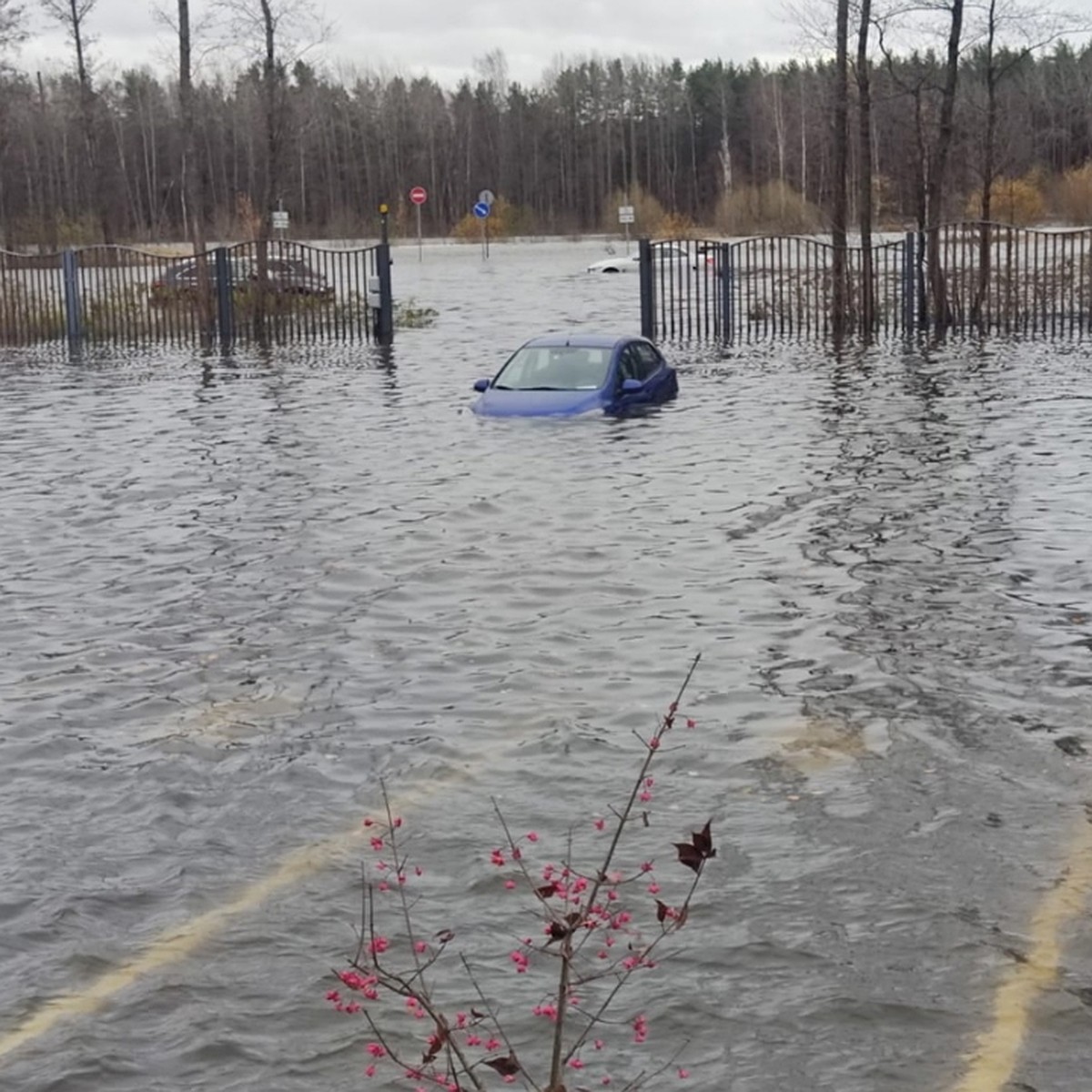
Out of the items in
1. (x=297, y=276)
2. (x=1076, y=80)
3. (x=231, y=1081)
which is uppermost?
(x=1076, y=80)

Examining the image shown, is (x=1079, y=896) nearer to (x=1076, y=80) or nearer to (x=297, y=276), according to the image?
(x=297, y=276)

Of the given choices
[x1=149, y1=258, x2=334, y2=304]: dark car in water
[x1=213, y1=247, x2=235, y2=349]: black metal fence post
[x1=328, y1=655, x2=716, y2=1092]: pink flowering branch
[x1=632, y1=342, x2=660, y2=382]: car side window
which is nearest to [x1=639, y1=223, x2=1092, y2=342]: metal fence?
[x1=149, y1=258, x2=334, y2=304]: dark car in water

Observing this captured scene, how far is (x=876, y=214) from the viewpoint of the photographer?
254 feet

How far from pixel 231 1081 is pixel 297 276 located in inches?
1229

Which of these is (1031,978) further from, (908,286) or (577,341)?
(908,286)

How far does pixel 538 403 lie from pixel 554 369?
3.19ft

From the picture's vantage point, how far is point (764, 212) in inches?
3595

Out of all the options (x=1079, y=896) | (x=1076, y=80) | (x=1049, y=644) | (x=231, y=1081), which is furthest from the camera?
(x=1076, y=80)

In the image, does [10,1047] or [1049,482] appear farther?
[1049,482]

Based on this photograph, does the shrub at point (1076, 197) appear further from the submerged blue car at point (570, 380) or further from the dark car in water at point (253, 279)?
the submerged blue car at point (570, 380)

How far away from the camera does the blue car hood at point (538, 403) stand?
65.3ft

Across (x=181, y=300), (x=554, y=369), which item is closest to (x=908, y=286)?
(x=181, y=300)

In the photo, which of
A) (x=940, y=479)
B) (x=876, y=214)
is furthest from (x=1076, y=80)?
(x=940, y=479)

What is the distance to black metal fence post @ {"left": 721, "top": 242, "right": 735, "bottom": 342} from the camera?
33.1 metres
